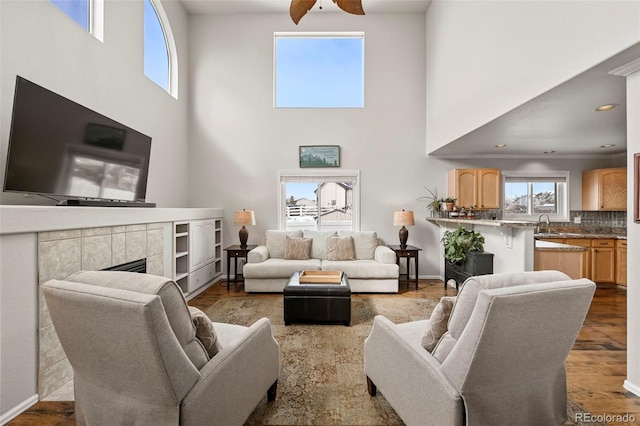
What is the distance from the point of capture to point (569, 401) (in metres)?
1.93

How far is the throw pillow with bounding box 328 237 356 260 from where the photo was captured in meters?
4.84

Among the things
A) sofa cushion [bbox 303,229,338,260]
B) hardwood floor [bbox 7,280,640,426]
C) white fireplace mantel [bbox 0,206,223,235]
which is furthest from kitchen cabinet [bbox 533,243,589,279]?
white fireplace mantel [bbox 0,206,223,235]

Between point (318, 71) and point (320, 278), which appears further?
point (318, 71)

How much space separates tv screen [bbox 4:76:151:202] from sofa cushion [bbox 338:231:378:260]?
10.9 ft

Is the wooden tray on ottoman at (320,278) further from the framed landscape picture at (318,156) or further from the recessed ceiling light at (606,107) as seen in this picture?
the recessed ceiling light at (606,107)

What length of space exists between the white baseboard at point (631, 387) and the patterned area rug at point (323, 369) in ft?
1.71

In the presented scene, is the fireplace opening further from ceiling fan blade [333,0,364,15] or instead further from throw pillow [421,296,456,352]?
ceiling fan blade [333,0,364,15]

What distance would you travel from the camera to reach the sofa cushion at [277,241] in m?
5.03

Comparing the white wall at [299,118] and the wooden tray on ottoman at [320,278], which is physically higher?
the white wall at [299,118]

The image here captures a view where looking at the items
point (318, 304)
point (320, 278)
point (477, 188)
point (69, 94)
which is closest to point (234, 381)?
point (318, 304)

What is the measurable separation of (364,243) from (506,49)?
10.4 feet

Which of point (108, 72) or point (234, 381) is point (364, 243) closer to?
point (234, 381)

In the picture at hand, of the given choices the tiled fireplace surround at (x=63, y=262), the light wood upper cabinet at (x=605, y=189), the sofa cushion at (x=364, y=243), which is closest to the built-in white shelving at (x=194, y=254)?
the tiled fireplace surround at (x=63, y=262)

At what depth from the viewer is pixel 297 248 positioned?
4852 millimetres
